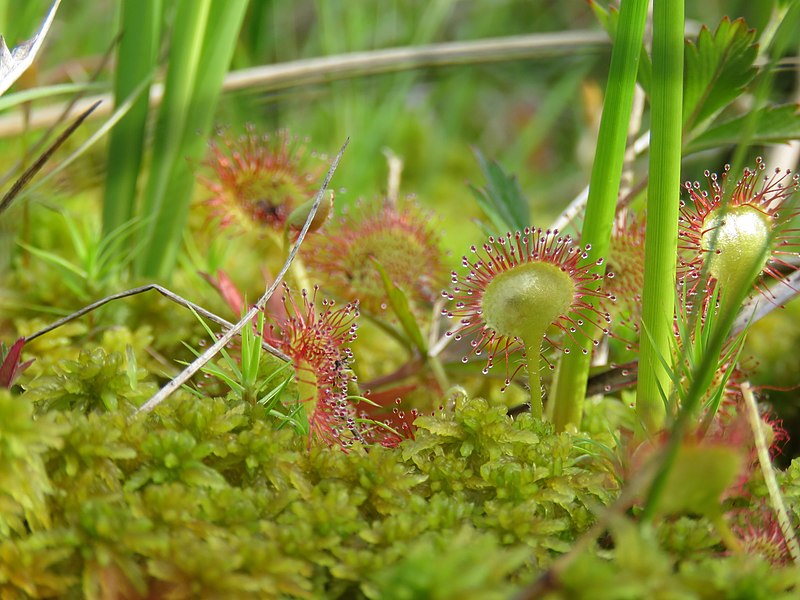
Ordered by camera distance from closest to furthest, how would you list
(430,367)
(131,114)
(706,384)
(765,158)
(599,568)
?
(599,568), (706,384), (430,367), (131,114), (765,158)

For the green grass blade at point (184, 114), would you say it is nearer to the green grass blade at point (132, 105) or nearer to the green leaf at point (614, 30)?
the green grass blade at point (132, 105)

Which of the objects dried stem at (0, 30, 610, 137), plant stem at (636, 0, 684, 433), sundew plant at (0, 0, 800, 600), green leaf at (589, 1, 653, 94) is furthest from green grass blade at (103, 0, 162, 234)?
plant stem at (636, 0, 684, 433)

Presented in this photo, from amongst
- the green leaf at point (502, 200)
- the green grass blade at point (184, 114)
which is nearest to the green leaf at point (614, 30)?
the green leaf at point (502, 200)

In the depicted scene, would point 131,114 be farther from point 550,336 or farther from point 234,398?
point 550,336

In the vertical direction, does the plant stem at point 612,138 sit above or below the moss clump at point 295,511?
above

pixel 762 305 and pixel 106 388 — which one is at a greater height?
pixel 762 305

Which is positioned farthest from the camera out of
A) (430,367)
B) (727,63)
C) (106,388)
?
(430,367)

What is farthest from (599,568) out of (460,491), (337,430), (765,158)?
(765,158)
